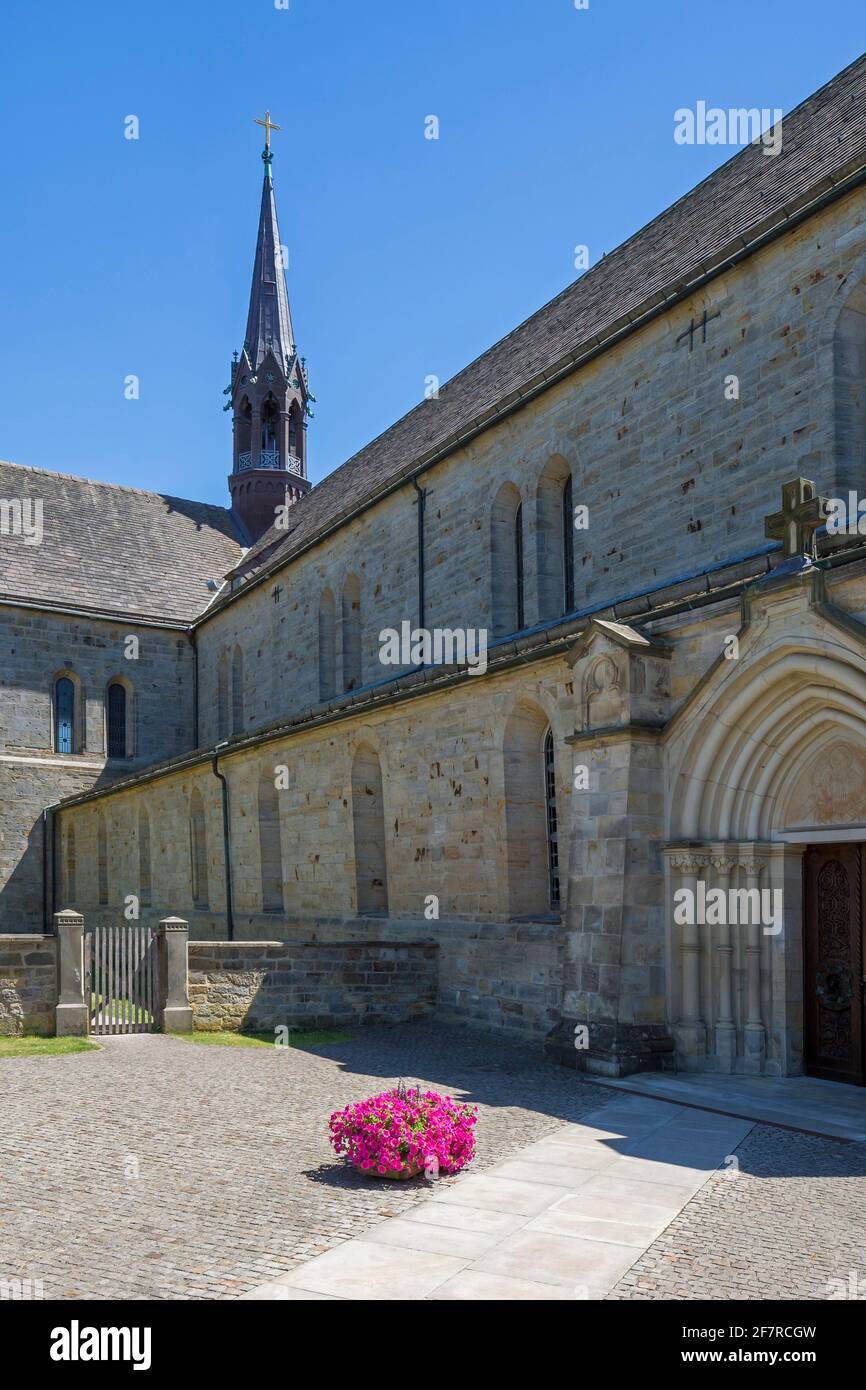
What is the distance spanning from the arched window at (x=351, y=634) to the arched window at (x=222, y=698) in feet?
30.4

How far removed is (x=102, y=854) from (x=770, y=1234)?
94.4ft

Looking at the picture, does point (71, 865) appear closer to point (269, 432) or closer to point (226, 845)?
point (226, 845)

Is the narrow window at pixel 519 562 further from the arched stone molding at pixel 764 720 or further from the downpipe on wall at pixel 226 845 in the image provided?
the arched stone molding at pixel 764 720

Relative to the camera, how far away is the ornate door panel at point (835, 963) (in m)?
11.2

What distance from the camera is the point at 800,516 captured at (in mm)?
11492

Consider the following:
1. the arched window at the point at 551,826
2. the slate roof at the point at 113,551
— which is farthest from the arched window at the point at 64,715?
the arched window at the point at 551,826

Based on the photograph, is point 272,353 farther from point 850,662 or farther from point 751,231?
point 850,662

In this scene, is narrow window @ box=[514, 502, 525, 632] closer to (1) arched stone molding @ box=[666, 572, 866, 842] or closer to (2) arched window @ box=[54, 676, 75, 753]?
(1) arched stone molding @ box=[666, 572, 866, 842]

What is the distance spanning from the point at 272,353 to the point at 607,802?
113 ft

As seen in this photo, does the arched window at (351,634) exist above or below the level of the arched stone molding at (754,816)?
above

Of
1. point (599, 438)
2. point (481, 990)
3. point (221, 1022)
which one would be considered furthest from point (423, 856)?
point (599, 438)

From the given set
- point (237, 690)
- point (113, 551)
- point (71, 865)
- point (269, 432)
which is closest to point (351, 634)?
point (237, 690)

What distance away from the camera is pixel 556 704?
14.9m

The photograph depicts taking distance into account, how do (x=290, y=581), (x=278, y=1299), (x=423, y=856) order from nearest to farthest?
(x=278, y=1299), (x=423, y=856), (x=290, y=581)
